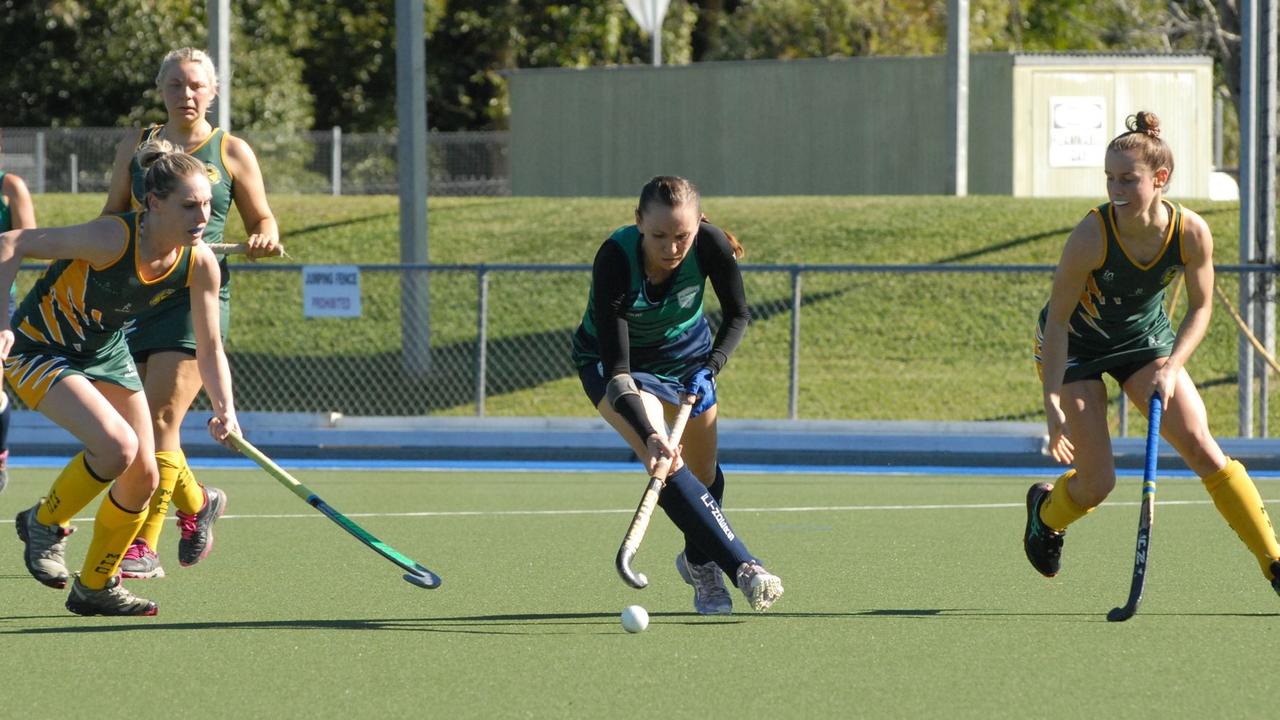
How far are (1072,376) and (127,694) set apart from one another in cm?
348

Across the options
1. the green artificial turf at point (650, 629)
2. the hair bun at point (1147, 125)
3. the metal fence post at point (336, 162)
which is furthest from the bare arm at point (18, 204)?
the metal fence post at point (336, 162)

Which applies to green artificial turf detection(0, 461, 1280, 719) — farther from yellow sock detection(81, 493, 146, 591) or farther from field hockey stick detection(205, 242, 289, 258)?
field hockey stick detection(205, 242, 289, 258)

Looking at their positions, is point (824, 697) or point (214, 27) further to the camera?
point (214, 27)

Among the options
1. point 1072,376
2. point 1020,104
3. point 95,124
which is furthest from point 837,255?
point 95,124

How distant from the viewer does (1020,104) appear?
23203mm

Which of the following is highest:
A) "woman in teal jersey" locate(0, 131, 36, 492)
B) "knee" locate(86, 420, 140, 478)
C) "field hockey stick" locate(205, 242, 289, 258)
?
"woman in teal jersey" locate(0, 131, 36, 492)

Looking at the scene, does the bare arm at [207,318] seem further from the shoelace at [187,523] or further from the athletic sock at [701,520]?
the athletic sock at [701,520]

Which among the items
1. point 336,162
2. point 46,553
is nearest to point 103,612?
point 46,553

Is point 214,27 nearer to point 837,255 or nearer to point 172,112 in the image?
point 837,255

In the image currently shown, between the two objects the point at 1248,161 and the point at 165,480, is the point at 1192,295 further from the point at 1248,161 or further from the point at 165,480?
the point at 1248,161

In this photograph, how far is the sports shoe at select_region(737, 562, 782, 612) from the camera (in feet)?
20.5

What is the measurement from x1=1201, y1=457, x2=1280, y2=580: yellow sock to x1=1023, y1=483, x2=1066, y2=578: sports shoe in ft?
2.25

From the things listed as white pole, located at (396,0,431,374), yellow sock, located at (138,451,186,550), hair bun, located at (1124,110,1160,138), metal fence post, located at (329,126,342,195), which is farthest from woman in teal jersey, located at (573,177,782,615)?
metal fence post, located at (329,126,342,195)

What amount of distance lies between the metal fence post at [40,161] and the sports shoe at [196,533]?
23103 mm
